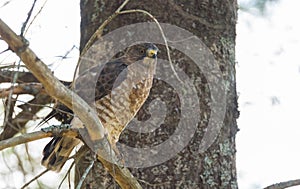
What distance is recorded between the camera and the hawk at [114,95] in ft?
10.7

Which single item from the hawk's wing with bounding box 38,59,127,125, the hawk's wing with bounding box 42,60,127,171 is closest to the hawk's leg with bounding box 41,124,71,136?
the hawk's wing with bounding box 42,60,127,171

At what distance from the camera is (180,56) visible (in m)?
3.28

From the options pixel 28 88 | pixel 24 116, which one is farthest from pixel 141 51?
pixel 24 116

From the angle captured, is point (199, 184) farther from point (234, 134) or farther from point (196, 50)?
point (196, 50)

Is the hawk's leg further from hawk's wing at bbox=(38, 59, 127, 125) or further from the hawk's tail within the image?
hawk's wing at bbox=(38, 59, 127, 125)

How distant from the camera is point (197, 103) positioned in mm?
3195

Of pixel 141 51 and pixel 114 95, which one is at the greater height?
pixel 141 51

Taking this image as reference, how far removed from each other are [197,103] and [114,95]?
0.44m

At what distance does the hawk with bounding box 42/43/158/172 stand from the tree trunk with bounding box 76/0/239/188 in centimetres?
6

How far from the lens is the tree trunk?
3.09 metres

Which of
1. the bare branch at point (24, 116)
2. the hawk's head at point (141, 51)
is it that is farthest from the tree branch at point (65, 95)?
the bare branch at point (24, 116)

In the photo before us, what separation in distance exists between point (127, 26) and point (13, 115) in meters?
0.83

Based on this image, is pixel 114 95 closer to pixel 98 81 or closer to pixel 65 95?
pixel 98 81

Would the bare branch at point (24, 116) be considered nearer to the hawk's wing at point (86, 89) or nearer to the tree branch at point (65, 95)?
the hawk's wing at point (86, 89)
